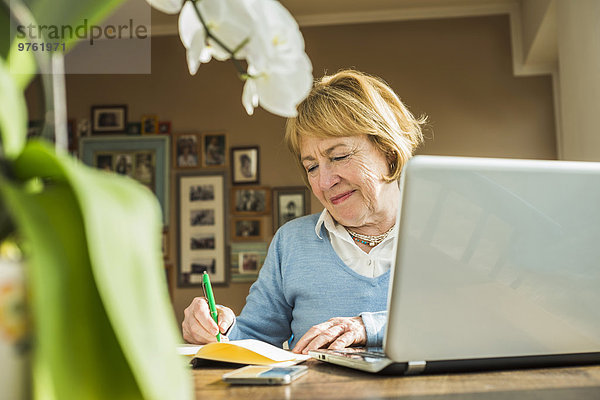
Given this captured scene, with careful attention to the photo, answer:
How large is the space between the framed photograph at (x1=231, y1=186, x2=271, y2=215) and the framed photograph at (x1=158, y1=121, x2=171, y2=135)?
0.70 meters

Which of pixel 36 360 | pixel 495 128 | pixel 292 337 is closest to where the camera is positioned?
pixel 36 360

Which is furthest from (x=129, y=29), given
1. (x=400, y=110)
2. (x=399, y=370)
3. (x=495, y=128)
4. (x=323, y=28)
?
(x=399, y=370)

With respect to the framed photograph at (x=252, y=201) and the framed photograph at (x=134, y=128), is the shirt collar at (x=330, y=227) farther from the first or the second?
the framed photograph at (x=134, y=128)

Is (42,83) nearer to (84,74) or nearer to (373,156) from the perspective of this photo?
(373,156)

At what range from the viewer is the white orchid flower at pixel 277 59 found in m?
0.44

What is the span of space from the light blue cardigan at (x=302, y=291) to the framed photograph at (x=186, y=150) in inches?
98.1

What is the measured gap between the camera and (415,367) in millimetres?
761

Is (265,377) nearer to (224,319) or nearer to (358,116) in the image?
(224,319)

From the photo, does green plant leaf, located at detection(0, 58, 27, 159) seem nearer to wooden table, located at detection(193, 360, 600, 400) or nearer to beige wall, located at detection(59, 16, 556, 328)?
wooden table, located at detection(193, 360, 600, 400)

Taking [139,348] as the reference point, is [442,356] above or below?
below

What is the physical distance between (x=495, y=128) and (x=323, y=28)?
139 centimetres

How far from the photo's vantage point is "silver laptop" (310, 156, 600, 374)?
2.37 feet

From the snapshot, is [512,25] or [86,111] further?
[86,111]

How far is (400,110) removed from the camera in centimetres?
175
